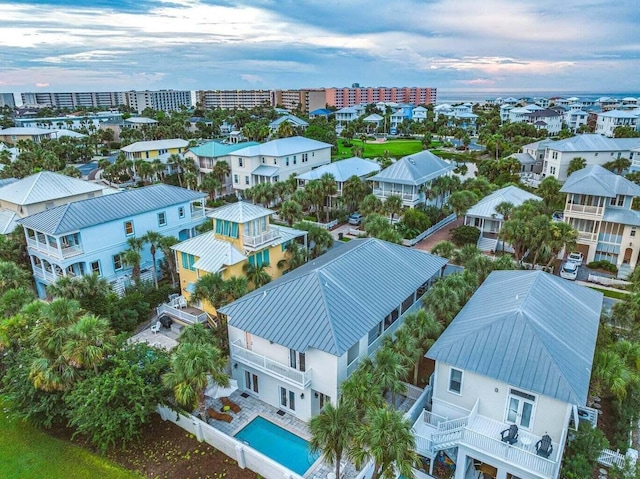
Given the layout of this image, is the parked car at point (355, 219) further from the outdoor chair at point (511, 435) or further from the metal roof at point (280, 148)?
the outdoor chair at point (511, 435)

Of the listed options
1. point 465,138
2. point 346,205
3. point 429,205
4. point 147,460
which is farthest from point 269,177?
point 465,138

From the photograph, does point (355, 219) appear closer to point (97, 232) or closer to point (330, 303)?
point (97, 232)

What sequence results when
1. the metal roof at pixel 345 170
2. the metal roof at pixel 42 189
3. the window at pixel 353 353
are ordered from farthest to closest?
the metal roof at pixel 345 170 < the metal roof at pixel 42 189 < the window at pixel 353 353

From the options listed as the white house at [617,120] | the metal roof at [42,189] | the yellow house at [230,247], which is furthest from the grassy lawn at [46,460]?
the white house at [617,120]

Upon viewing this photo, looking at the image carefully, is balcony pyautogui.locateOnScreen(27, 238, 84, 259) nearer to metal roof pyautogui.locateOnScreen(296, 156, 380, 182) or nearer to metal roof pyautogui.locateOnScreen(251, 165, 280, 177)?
A: metal roof pyautogui.locateOnScreen(296, 156, 380, 182)

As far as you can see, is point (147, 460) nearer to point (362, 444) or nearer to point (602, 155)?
point (362, 444)

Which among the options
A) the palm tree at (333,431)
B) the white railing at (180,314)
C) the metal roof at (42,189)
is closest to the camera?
the palm tree at (333,431)

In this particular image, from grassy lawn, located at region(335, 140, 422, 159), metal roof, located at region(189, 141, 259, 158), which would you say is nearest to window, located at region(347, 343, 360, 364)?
metal roof, located at region(189, 141, 259, 158)

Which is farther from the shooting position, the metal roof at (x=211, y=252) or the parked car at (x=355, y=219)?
the parked car at (x=355, y=219)
